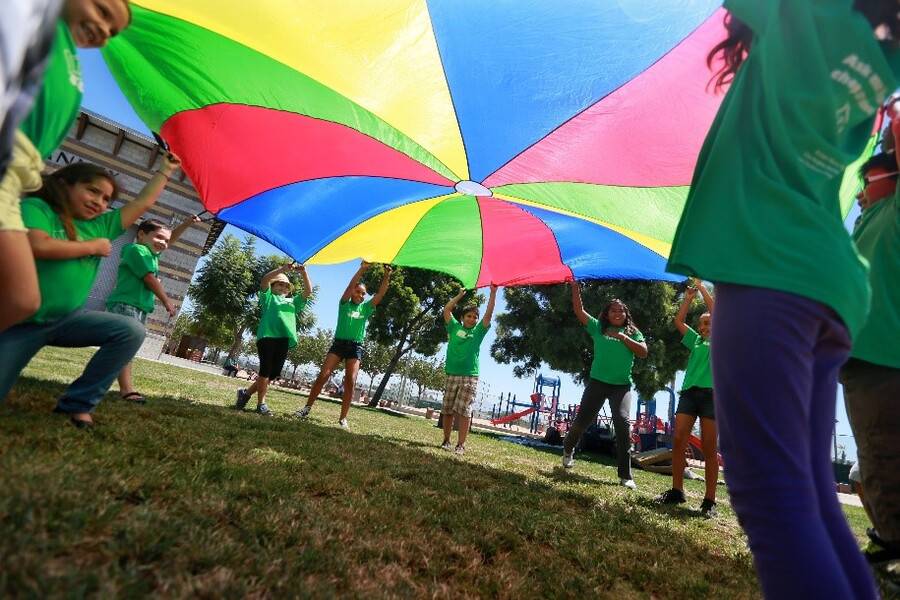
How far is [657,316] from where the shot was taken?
16.7 m

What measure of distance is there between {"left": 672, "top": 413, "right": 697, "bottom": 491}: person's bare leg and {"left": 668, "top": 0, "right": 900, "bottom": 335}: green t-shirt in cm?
371

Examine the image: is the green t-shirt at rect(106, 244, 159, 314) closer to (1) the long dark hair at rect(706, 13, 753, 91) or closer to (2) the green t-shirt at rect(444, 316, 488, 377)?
(2) the green t-shirt at rect(444, 316, 488, 377)

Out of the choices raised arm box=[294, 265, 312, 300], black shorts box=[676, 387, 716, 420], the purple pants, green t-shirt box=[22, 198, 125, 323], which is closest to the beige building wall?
raised arm box=[294, 265, 312, 300]

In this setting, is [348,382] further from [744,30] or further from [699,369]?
[744,30]

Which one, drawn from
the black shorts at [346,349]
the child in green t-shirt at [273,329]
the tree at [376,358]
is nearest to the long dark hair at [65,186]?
the child in green t-shirt at [273,329]

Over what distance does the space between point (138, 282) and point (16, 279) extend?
2726 mm

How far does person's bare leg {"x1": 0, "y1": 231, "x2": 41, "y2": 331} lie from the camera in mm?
1598

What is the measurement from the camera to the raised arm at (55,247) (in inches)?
86.5

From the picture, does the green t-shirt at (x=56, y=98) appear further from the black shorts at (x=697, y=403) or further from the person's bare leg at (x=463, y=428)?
the person's bare leg at (x=463, y=428)

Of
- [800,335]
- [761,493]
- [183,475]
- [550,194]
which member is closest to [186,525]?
[183,475]

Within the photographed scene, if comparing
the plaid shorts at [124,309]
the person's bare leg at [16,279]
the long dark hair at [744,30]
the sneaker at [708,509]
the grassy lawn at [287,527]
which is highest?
the long dark hair at [744,30]

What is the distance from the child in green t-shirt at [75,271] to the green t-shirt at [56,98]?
2.93 ft

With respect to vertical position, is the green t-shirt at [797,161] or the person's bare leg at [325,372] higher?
the green t-shirt at [797,161]

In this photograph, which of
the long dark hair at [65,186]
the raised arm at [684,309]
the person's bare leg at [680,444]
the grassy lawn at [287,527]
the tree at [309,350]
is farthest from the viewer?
the tree at [309,350]
